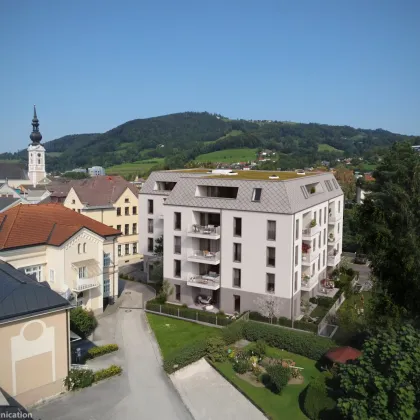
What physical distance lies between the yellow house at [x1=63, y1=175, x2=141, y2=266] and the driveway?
70.3 ft

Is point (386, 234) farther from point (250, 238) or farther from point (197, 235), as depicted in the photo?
point (197, 235)

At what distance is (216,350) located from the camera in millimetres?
30734

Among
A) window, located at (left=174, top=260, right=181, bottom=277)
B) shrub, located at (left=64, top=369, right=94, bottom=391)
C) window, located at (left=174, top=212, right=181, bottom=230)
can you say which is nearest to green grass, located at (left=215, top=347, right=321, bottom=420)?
shrub, located at (left=64, top=369, right=94, bottom=391)

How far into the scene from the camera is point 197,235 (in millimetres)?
39094

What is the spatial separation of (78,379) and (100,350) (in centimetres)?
483

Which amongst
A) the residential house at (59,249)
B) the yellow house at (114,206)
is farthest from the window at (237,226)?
the yellow house at (114,206)

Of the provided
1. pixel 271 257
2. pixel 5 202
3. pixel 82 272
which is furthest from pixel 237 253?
pixel 5 202

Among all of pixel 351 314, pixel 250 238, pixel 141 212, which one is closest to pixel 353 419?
pixel 351 314

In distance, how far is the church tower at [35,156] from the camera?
116m

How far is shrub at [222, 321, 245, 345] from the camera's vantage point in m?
33.1

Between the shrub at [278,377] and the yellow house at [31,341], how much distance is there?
11455 mm

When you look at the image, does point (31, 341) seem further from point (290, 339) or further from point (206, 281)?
point (206, 281)

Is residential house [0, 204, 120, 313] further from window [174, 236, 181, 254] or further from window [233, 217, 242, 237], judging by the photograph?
window [233, 217, 242, 237]

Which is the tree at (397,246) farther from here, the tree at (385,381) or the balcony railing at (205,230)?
the balcony railing at (205,230)
